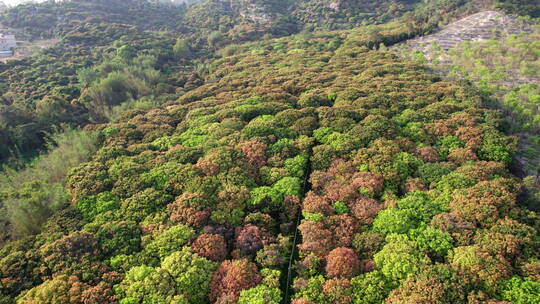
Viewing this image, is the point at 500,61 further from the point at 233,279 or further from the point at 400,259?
the point at 233,279

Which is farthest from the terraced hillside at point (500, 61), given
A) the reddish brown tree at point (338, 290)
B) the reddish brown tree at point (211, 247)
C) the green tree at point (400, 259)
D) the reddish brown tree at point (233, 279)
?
the reddish brown tree at point (211, 247)

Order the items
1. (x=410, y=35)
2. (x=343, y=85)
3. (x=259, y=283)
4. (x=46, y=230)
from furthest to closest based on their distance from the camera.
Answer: (x=410, y=35)
(x=343, y=85)
(x=46, y=230)
(x=259, y=283)

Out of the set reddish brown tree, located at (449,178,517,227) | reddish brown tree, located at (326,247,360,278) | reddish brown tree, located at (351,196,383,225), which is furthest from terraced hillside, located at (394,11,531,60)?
reddish brown tree, located at (326,247,360,278)

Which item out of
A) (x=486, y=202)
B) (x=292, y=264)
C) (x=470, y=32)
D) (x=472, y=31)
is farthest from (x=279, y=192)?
(x=472, y=31)

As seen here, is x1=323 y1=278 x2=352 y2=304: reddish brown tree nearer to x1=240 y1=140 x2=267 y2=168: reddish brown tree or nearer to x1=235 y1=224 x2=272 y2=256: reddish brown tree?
x1=235 y1=224 x2=272 y2=256: reddish brown tree

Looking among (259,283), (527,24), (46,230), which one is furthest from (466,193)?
(527,24)

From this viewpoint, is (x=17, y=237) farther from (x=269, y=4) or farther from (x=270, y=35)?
(x=269, y=4)
